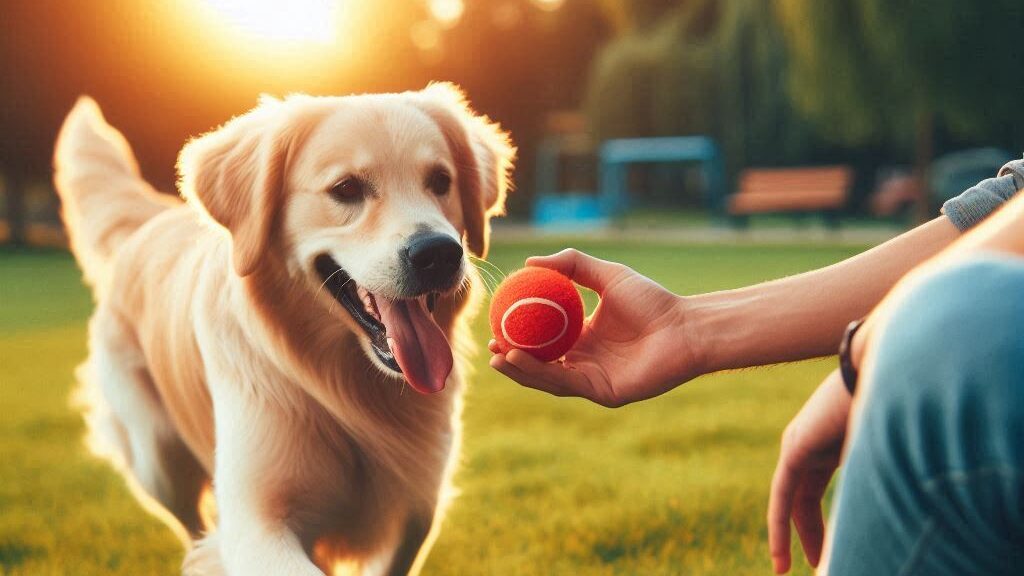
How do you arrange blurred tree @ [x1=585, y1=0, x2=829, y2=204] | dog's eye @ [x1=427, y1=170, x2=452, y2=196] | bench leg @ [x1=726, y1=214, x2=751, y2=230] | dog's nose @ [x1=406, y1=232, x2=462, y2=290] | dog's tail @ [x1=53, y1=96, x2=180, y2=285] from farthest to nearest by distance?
blurred tree @ [x1=585, y1=0, x2=829, y2=204], bench leg @ [x1=726, y1=214, x2=751, y2=230], dog's tail @ [x1=53, y1=96, x2=180, y2=285], dog's eye @ [x1=427, y1=170, x2=452, y2=196], dog's nose @ [x1=406, y1=232, x2=462, y2=290]

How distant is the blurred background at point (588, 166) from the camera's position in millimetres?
3824

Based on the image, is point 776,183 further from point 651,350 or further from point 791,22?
point 651,350

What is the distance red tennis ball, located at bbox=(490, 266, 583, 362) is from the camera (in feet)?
8.07

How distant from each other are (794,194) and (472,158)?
68.1 feet

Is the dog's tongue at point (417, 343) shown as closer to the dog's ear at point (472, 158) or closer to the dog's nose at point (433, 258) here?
the dog's nose at point (433, 258)

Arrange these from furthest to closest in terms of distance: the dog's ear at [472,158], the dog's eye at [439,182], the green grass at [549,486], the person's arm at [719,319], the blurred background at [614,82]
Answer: the blurred background at [614,82], the green grass at [549,486], the dog's ear at [472,158], the dog's eye at [439,182], the person's arm at [719,319]

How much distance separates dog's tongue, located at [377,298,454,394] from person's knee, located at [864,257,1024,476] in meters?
1.88

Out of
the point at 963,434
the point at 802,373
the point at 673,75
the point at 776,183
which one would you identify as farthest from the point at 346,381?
the point at 673,75

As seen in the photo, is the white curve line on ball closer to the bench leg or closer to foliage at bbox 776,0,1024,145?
foliage at bbox 776,0,1024,145

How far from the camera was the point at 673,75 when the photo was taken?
1253 inches

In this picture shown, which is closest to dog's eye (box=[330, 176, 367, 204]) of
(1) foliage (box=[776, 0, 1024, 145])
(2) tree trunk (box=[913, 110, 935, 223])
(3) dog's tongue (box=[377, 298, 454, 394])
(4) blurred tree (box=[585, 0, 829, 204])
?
(3) dog's tongue (box=[377, 298, 454, 394])

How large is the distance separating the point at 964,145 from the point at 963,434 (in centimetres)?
2950

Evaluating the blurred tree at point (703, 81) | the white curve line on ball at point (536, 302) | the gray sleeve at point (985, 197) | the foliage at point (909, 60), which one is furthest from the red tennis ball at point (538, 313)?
the blurred tree at point (703, 81)

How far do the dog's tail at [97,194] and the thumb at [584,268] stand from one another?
2276 mm
